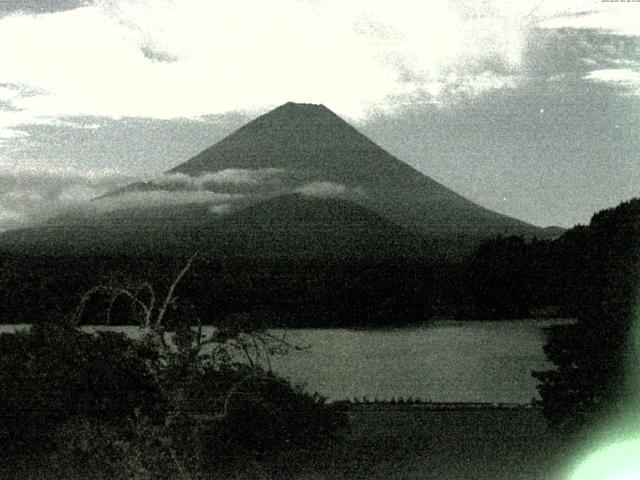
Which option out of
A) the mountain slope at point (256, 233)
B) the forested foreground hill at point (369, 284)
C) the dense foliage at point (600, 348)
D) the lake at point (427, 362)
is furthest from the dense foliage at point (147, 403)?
the mountain slope at point (256, 233)

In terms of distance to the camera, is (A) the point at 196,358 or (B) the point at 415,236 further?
(B) the point at 415,236

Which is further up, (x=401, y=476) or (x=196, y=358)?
(x=196, y=358)

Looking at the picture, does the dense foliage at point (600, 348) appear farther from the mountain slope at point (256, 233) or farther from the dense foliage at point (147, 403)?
the mountain slope at point (256, 233)

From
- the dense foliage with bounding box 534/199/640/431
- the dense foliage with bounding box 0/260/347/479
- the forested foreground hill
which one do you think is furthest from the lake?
the dense foliage with bounding box 534/199/640/431

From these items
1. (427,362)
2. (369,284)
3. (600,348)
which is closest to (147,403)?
(600,348)

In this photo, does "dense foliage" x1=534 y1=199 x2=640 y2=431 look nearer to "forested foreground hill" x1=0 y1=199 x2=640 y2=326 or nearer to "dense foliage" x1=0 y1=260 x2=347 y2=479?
"dense foliage" x1=0 y1=260 x2=347 y2=479

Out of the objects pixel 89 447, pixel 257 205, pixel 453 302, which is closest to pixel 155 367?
pixel 89 447

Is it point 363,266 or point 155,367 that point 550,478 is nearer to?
point 155,367

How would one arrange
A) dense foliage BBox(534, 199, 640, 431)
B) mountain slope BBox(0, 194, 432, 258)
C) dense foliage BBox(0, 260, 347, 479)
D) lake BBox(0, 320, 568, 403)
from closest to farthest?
dense foliage BBox(0, 260, 347, 479) → dense foliage BBox(534, 199, 640, 431) → lake BBox(0, 320, 568, 403) → mountain slope BBox(0, 194, 432, 258)
